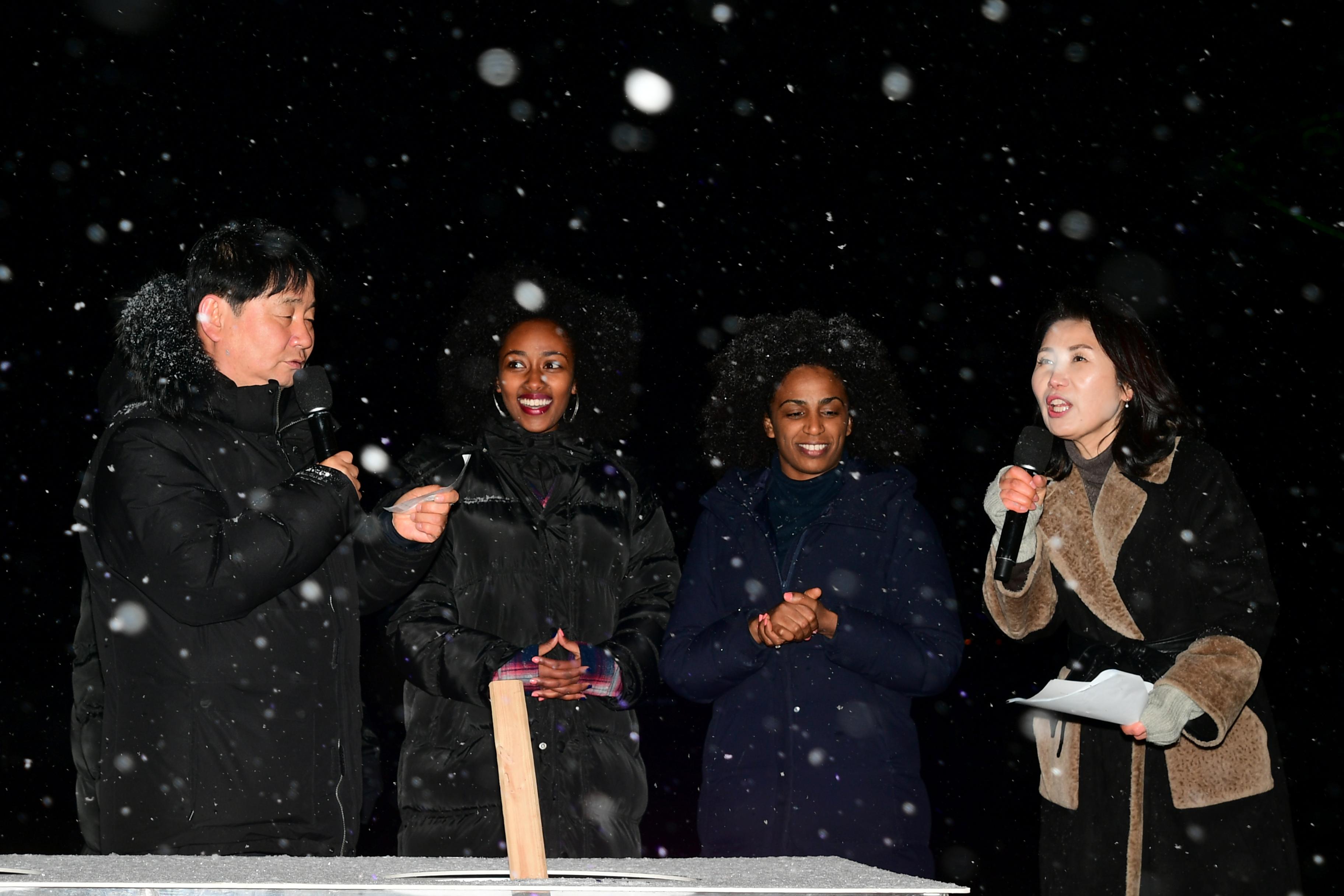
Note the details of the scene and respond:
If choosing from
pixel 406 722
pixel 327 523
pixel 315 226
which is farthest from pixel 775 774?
pixel 315 226

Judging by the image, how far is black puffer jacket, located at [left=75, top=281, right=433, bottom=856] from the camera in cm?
196

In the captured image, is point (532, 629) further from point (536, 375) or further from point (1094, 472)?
point (1094, 472)

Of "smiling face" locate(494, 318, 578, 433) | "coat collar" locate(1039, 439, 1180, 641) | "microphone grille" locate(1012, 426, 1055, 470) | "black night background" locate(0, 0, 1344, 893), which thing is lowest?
"coat collar" locate(1039, 439, 1180, 641)

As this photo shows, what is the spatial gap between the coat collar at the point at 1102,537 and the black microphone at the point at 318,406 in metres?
1.35

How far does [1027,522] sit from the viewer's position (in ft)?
7.47

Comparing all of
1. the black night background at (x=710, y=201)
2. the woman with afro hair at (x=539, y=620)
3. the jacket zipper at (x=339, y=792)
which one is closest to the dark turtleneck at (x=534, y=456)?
the woman with afro hair at (x=539, y=620)

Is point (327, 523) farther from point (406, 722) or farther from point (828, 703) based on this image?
point (828, 703)

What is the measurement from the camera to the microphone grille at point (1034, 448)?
89.9 inches

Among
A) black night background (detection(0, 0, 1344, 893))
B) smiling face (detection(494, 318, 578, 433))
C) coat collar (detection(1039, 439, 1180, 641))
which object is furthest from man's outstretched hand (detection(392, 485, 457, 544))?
black night background (detection(0, 0, 1344, 893))

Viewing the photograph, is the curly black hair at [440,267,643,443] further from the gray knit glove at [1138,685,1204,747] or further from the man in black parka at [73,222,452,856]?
the gray knit glove at [1138,685,1204,747]

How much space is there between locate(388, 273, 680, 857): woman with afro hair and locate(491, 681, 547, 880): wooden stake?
122cm

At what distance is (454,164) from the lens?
6.58m

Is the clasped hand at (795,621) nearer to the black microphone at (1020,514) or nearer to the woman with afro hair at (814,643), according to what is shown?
the woman with afro hair at (814,643)

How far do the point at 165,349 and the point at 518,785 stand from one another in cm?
129
